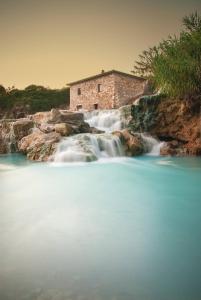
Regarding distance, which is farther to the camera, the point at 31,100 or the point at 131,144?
the point at 31,100

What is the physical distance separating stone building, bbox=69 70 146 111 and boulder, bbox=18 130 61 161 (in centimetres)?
1301

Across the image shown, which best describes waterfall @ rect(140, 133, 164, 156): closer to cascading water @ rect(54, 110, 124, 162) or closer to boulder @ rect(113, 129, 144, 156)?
boulder @ rect(113, 129, 144, 156)

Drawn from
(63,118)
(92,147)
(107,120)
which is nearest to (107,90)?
(107,120)

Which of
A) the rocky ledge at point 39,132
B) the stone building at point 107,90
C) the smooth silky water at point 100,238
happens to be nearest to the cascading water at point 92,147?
the rocky ledge at point 39,132

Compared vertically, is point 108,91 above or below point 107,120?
above

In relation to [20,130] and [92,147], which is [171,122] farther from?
[20,130]

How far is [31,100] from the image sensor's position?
3003cm

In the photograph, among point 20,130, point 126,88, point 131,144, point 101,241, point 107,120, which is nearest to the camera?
point 101,241

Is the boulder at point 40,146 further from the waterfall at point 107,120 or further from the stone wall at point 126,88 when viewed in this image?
the stone wall at point 126,88

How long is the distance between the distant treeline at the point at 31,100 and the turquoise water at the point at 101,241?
1015 inches

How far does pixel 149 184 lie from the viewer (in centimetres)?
557

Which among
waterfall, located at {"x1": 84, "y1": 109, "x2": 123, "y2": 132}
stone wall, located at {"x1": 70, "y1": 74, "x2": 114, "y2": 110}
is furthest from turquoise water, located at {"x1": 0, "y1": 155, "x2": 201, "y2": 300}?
stone wall, located at {"x1": 70, "y1": 74, "x2": 114, "y2": 110}

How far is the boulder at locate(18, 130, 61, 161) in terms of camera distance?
30.3 feet

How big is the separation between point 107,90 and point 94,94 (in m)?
1.82
